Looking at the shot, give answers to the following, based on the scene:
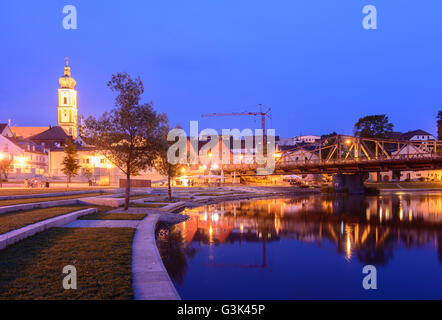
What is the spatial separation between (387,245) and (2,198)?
25.8 m

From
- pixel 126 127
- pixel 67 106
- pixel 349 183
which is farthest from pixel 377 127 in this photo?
pixel 67 106

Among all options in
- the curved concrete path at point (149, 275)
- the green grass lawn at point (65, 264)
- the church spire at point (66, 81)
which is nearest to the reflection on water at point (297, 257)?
the curved concrete path at point (149, 275)

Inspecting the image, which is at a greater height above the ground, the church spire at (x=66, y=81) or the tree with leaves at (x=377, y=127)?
the church spire at (x=66, y=81)

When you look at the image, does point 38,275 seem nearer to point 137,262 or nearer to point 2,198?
point 137,262

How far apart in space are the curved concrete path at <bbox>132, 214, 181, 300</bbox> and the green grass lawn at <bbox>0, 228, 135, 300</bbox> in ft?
0.65

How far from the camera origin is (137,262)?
9.81 metres

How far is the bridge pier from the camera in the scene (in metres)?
66.8

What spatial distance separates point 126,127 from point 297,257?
1400 cm

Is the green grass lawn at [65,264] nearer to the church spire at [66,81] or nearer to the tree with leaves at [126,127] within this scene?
the tree with leaves at [126,127]

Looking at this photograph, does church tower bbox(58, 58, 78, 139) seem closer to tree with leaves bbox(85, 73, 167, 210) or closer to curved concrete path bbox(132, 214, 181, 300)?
tree with leaves bbox(85, 73, 167, 210)

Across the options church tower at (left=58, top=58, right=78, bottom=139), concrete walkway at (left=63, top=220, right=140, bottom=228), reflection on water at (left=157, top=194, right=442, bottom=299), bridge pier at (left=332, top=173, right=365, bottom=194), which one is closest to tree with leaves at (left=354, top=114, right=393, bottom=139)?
bridge pier at (left=332, top=173, right=365, bottom=194)

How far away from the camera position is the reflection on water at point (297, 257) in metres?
10.1

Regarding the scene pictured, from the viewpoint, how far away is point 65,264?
9.16m

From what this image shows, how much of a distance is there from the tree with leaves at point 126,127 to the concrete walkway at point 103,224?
189 inches
